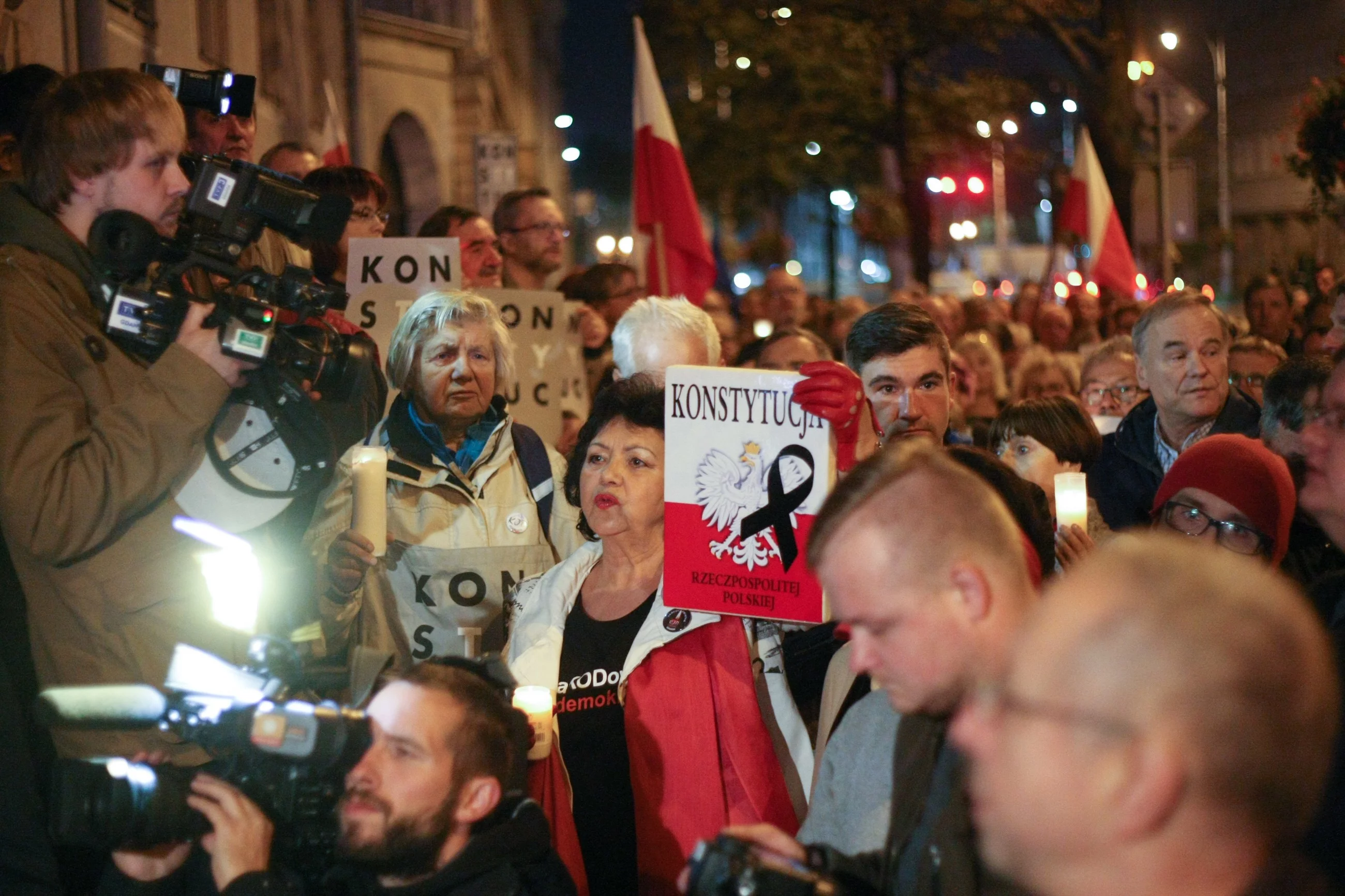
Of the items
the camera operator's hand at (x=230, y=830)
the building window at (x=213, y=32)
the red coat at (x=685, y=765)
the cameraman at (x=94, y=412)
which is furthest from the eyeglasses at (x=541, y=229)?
the camera operator's hand at (x=230, y=830)

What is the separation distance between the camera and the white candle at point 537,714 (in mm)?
3299

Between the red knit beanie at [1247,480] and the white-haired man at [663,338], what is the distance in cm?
179

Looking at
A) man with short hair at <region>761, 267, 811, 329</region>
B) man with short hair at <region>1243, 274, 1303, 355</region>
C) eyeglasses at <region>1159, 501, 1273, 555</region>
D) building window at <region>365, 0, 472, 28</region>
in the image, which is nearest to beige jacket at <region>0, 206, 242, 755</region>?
eyeglasses at <region>1159, 501, 1273, 555</region>

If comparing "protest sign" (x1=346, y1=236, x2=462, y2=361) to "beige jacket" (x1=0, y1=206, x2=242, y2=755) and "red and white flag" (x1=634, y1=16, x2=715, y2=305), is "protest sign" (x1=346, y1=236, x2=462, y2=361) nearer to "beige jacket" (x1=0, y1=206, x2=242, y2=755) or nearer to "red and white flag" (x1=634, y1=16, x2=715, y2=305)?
"red and white flag" (x1=634, y1=16, x2=715, y2=305)

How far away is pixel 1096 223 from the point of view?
12242 millimetres

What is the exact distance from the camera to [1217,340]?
5.44 metres

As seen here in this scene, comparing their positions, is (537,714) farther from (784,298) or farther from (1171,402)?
(784,298)

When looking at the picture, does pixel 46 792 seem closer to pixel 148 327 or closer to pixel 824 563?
pixel 148 327

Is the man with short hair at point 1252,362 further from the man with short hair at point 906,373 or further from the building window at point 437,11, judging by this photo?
the building window at point 437,11

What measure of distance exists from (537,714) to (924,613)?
130 centimetres

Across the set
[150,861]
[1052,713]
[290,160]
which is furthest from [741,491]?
[290,160]

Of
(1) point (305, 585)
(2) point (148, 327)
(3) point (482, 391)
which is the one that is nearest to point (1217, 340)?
(3) point (482, 391)

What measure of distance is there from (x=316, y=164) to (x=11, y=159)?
2961 millimetres

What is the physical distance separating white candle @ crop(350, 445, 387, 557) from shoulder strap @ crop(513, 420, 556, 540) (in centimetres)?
87
